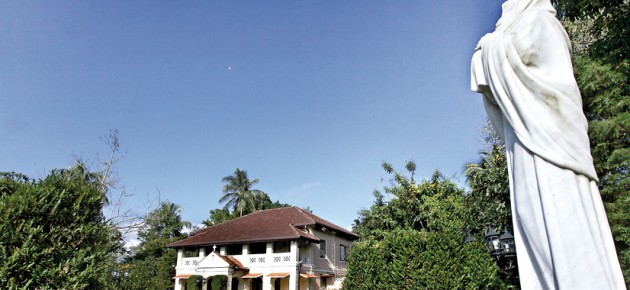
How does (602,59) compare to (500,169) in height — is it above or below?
above

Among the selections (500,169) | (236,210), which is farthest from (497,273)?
(236,210)

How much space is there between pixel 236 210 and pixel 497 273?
40.3 meters

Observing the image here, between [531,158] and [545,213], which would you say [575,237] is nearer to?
[545,213]

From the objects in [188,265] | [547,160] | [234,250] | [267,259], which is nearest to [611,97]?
[547,160]

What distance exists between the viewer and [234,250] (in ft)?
103

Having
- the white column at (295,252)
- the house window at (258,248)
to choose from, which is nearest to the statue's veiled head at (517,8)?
the white column at (295,252)

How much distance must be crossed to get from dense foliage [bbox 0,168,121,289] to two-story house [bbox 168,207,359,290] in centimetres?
2118

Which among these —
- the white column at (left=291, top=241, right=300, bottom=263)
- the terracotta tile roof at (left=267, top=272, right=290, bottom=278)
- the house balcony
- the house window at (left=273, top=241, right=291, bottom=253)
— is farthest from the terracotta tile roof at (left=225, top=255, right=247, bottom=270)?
the white column at (left=291, top=241, right=300, bottom=263)

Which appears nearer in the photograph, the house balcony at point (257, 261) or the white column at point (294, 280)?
the white column at point (294, 280)

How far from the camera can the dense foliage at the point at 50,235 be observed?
5668 mm

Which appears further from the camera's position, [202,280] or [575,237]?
[202,280]

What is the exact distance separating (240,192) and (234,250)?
21372 mm

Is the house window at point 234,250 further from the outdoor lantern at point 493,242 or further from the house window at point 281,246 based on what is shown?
the outdoor lantern at point 493,242

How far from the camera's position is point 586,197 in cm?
216
